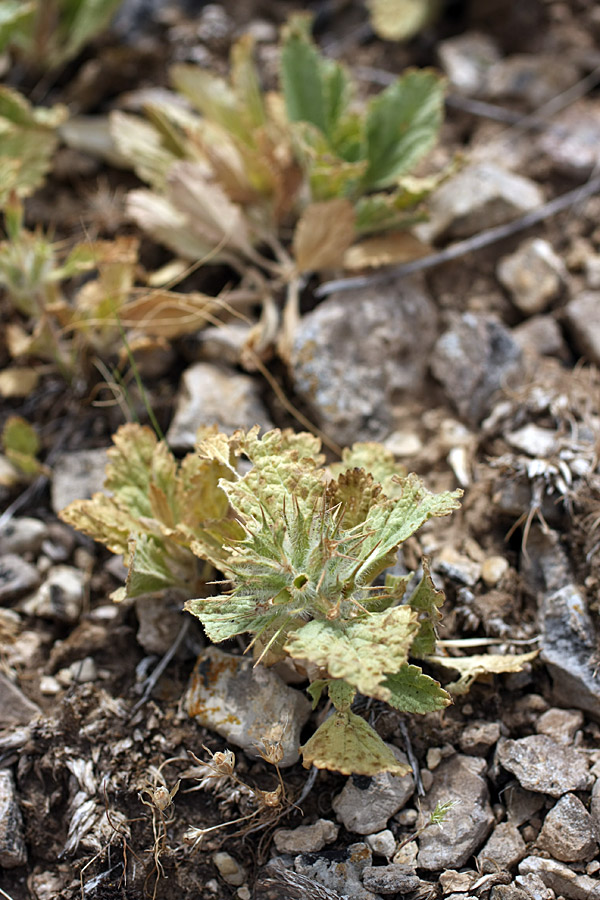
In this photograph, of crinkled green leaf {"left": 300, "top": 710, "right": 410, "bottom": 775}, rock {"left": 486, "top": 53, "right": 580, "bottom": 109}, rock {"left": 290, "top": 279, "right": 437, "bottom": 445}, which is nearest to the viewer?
crinkled green leaf {"left": 300, "top": 710, "right": 410, "bottom": 775}

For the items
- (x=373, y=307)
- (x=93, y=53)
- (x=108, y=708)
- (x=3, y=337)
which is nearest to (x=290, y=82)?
(x=373, y=307)

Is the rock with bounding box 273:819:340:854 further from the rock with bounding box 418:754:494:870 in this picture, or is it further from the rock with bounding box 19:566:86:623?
the rock with bounding box 19:566:86:623

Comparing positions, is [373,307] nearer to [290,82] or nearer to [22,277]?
Answer: [290,82]

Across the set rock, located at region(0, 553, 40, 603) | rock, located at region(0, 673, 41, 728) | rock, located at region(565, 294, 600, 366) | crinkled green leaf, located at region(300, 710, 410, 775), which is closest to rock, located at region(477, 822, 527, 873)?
crinkled green leaf, located at region(300, 710, 410, 775)

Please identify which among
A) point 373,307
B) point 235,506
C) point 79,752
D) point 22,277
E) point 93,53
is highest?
point 93,53

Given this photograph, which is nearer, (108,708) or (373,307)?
(108,708)

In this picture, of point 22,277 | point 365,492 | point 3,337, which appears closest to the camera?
point 365,492

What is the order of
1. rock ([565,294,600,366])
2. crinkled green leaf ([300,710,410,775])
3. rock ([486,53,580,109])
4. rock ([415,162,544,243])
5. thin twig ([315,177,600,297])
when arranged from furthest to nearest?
rock ([486,53,580,109])
rock ([415,162,544,243])
thin twig ([315,177,600,297])
rock ([565,294,600,366])
crinkled green leaf ([300,710,410,775])

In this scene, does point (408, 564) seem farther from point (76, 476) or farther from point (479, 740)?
point (76, 476)
